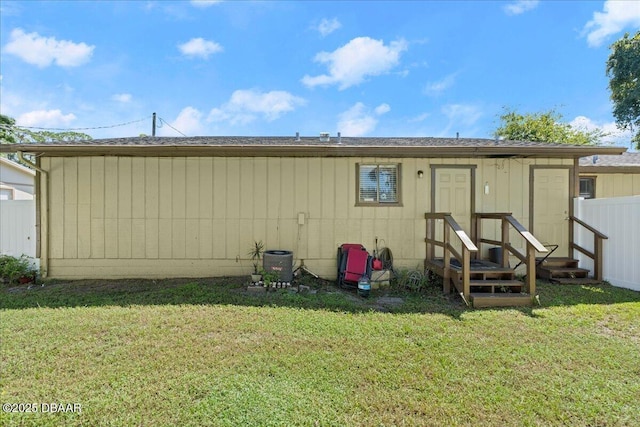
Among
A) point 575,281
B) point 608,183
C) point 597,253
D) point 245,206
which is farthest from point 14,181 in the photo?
point 608,183

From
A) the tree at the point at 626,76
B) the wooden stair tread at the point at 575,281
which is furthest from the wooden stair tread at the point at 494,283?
the tree at the point at 626,76

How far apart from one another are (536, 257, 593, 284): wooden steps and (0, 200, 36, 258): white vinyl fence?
383 inches

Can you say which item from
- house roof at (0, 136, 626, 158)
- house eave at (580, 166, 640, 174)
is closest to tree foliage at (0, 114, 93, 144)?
house roof at (0, 136, 626, 158)

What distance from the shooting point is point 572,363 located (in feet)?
8.79

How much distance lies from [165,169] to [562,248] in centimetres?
800

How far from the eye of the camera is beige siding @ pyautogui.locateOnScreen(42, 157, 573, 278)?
5.66 m

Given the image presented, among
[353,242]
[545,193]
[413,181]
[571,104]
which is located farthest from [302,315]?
[571,104]

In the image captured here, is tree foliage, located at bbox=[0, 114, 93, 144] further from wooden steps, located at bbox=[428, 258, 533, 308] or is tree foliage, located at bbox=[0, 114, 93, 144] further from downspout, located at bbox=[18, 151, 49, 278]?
wooden steps, located at bbox=[428, 258, 533, 308]

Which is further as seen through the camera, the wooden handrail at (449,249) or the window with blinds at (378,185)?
the window with blinds at (378,185)

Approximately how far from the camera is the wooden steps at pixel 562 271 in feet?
17.6

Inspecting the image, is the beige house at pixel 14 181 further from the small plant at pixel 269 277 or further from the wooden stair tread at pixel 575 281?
the wooden stair tread at pixel 575 281

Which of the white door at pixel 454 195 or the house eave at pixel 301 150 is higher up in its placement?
the house eave at pixel 301 150

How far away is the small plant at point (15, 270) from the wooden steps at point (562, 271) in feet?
31.2

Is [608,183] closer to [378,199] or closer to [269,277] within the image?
[378,199]
